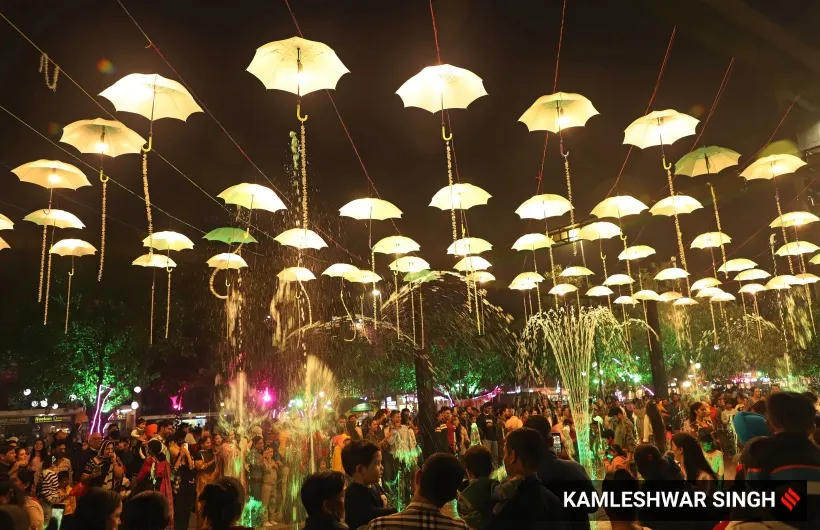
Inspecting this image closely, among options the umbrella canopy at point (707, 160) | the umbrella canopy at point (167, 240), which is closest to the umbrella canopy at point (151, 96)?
the umbrella canopy at point (167, 240)

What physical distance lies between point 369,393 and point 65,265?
40.6 meters

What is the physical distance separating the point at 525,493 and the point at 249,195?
979 cm

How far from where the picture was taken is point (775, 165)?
13211 mm

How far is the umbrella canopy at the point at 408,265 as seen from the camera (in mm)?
16359

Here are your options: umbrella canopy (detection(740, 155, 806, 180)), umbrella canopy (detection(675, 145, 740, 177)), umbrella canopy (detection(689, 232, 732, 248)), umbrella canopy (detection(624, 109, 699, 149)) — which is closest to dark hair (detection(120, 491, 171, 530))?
umbrella canopy (detection(624, 109, 699, 149))

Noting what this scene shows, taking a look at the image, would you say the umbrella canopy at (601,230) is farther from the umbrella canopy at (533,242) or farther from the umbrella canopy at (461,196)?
the umbrella canopy at (461,196)

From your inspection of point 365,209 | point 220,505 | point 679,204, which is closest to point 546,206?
point 679,204

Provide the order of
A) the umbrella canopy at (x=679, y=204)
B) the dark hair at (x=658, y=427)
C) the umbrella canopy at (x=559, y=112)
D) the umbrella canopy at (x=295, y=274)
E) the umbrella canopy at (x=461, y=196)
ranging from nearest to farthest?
the umbrella canopy at (x=559, y=112)
the dark hair at (x=658, y=427)
the umbrella canopy at (x=461, y=196)
the umbrella canopy at (x=679, y=204)
the umbrella canopy at (x=295, y=274)

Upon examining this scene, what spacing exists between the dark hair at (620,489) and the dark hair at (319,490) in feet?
6.06

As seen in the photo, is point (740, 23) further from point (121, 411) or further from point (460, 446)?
point (121, 411)

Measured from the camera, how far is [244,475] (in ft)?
40.6

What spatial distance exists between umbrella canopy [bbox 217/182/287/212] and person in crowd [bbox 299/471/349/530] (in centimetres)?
929

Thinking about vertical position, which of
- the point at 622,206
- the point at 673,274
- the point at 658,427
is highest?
the point at 622,206

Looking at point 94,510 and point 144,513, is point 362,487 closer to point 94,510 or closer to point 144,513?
point 144,513
